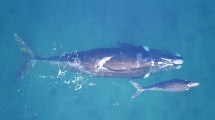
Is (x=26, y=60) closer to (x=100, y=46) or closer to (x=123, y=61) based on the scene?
(x=100, y=46)

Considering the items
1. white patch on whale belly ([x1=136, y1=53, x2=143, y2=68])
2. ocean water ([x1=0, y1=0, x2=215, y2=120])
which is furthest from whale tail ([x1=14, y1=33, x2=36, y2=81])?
white patch on whale belly ([x1=136, y1=53, x2=143, y2=68])

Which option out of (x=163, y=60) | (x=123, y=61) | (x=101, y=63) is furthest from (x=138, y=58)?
(x=101, y=63)

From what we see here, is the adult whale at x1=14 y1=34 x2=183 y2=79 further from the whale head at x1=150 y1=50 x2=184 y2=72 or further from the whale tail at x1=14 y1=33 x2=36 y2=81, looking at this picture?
the whale tail at x1=14 y1=33 x2=36 y2=81

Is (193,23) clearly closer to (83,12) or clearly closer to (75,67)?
(83,12)

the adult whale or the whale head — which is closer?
the adult whale

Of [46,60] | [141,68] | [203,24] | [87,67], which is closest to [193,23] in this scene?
[203,24]

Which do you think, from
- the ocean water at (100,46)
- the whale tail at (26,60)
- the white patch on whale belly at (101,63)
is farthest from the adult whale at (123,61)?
the ocean water at (100,46)
